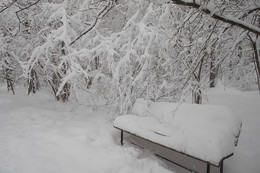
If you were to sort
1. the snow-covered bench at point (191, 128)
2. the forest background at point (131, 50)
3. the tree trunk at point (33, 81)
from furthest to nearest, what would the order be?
the tree trunk at point (33, 81), the forest background at point (131, 50), the snow-covered bench at point (191, 128)

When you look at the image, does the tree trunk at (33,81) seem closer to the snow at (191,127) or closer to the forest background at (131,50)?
the forest background at (131,50)

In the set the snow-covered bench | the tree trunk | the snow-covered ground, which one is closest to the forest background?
the tree trunk

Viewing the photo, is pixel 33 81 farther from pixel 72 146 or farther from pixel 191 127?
pixel 191 127

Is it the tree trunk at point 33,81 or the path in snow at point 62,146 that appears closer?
the path in snow at point 62,146

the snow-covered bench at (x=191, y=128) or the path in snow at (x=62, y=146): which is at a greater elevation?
the snow-covered bench at (x=191, y=128)

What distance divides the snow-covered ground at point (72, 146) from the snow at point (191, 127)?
56cm

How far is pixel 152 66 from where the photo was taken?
6.09 meters

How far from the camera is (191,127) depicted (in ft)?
13.3

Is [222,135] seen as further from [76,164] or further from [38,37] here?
[38,37]

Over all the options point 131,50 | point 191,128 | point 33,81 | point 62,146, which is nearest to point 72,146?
point 62,146

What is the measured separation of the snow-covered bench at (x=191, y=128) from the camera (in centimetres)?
347

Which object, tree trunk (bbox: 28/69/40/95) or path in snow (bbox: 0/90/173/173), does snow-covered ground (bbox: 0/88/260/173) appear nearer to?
path in snow (bbox: 0/90/173/173)

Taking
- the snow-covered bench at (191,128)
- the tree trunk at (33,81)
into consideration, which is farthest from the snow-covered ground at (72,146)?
the tree trunk at (33,81)

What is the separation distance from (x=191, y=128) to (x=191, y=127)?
4 centimetres
